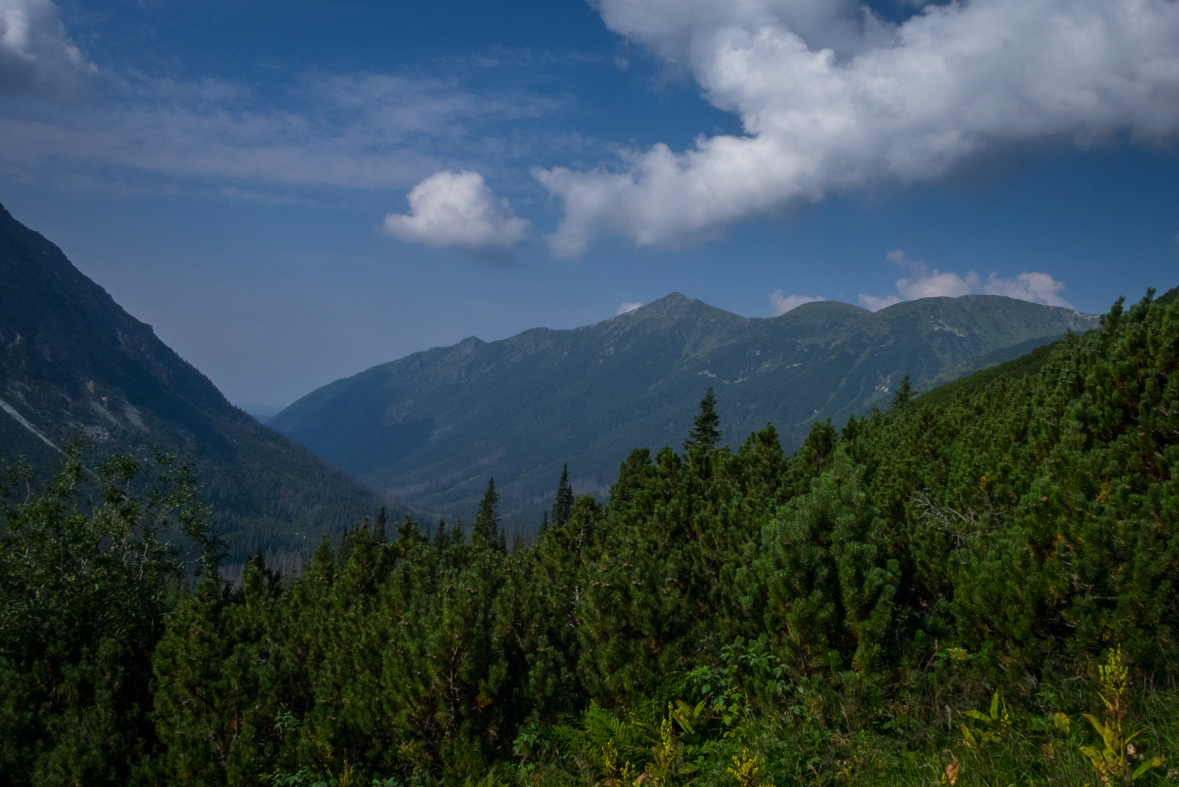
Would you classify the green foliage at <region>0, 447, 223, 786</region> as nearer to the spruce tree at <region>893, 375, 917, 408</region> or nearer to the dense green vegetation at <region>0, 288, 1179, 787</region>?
the dense green vegetation at <region>0, 288, 1179, 787</region>

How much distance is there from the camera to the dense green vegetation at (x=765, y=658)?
19.0 feet

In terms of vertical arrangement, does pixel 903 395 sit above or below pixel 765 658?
above

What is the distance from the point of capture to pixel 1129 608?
5.84 metres

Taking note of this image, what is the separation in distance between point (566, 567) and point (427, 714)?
7.33 metres

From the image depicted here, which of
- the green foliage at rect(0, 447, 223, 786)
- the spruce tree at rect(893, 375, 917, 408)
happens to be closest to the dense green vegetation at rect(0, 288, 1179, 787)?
the green foliage at rect(0, 447, 223, 786)

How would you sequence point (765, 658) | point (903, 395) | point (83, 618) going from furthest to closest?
point (903, 395)
point (83, 618)
point (765, 658)

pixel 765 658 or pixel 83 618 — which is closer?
pixel 765 658

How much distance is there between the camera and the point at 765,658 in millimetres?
7371

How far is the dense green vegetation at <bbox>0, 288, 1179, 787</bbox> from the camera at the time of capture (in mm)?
5805

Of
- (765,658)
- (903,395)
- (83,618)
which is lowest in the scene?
(83,618)

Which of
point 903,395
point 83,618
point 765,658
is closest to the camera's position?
point 765,658

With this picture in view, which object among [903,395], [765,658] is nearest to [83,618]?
[765,658]

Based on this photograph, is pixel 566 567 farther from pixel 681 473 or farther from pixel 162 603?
pixel 162 603

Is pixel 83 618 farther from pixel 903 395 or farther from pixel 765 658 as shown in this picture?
pixel 903 395
